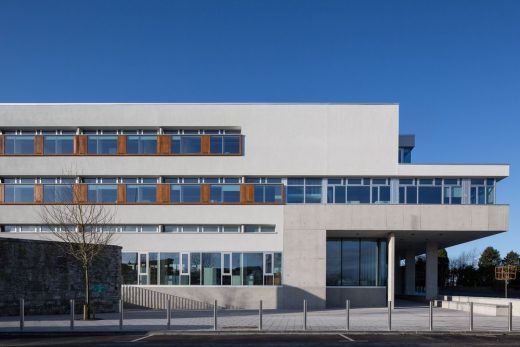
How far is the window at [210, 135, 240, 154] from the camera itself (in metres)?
34.0

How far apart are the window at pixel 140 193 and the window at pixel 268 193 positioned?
6460 mm

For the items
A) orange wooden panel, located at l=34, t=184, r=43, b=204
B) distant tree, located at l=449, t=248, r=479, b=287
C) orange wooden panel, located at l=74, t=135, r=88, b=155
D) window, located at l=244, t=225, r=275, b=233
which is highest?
orange wooden panel, located at l=74, t=135, r=88, b=155

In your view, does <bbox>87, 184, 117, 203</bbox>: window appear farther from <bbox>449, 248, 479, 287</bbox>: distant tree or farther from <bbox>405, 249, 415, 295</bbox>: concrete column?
<bbox>449, 248, 479, 287</bbox>: distant tree

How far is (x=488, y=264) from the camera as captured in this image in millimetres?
74750

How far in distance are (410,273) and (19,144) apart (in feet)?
102

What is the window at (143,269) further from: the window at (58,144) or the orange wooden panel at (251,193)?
the window at (58,144)

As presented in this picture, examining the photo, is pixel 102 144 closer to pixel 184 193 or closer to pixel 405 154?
pixel 184 193

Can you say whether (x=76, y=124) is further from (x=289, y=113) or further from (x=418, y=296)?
(x=418, y=296)

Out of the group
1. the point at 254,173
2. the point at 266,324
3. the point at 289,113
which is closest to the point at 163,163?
the point at 254,173

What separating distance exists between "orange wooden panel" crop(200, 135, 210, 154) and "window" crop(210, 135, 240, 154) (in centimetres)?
19

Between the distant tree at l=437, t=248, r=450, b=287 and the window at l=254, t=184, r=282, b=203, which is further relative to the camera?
the distant tree at l=437, t=248, r=450, b=287

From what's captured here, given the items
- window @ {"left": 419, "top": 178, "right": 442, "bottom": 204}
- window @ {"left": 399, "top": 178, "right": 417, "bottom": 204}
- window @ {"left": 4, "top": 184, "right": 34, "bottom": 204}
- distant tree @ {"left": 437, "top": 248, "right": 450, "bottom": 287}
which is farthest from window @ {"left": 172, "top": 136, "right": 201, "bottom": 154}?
distant tree @ {"left": 437, "top": 248, "right": 450, "bottom": 287}

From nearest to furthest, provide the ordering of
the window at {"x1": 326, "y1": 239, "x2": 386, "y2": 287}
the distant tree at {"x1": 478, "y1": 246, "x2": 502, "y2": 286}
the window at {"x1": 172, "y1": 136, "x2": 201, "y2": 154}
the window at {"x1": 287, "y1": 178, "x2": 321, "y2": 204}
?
1. the window at {"x1": 287, "y1": 178, "x2": 321, "y2": 204}
2. the window at {"x1": 172, "y1": 136, "x2": 201, "y2": 154}
3. the window at {"x1": 326, "y1": 239, "x2": 386, "y2": 287}
4. the distant tree at {"x1": 478, "y1": 246, "x2": 502, "y2": 286}

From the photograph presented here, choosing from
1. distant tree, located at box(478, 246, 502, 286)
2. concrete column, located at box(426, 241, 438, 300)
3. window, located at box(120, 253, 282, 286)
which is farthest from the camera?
distant tree, located at box(478, 246, 502, 286)
